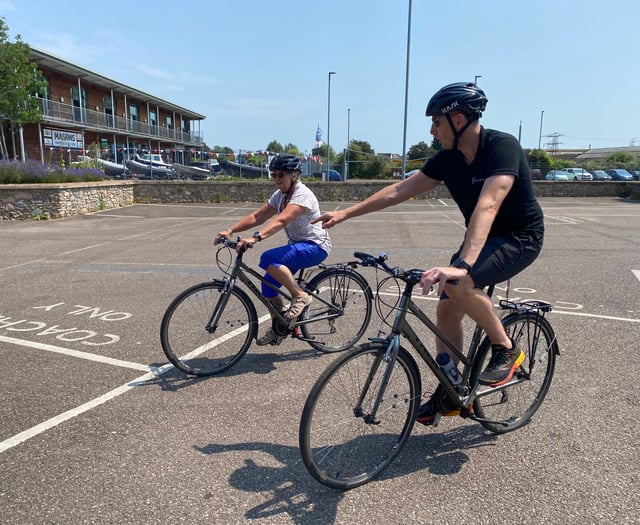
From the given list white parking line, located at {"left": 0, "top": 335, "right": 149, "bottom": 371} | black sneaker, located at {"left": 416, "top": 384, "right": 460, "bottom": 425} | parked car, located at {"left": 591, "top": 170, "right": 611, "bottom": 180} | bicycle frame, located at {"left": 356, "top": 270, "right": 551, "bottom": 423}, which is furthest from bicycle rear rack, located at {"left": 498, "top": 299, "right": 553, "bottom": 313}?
parked car, located at {"left": 591, "top": 170, "right": 611, "bottom": 180}

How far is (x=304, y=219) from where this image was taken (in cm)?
454

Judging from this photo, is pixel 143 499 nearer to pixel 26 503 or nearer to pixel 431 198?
pixel 26 503

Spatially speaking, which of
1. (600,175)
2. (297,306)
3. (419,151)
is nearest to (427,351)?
(297,306)

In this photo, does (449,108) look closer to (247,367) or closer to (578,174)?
(247,367)

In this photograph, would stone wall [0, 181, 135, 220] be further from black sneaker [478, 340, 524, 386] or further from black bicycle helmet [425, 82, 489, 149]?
black sneaker [478, 340, 524, 386]

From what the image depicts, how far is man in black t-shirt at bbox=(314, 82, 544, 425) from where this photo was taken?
2691 millimetres

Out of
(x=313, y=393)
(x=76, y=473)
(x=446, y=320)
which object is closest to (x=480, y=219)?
(x=446, y=320)

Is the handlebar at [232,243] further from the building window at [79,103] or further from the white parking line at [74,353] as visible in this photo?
the building window at [79,103]

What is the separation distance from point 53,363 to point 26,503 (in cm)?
211

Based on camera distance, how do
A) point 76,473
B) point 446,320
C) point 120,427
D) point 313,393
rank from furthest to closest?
point 120,427
point 446,320
point 76,473
point 313,393

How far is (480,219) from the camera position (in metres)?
2.62

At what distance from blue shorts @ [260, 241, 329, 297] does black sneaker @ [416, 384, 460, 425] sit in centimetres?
183

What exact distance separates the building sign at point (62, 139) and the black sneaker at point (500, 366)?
3396cm

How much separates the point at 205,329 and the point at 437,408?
2111 mm
